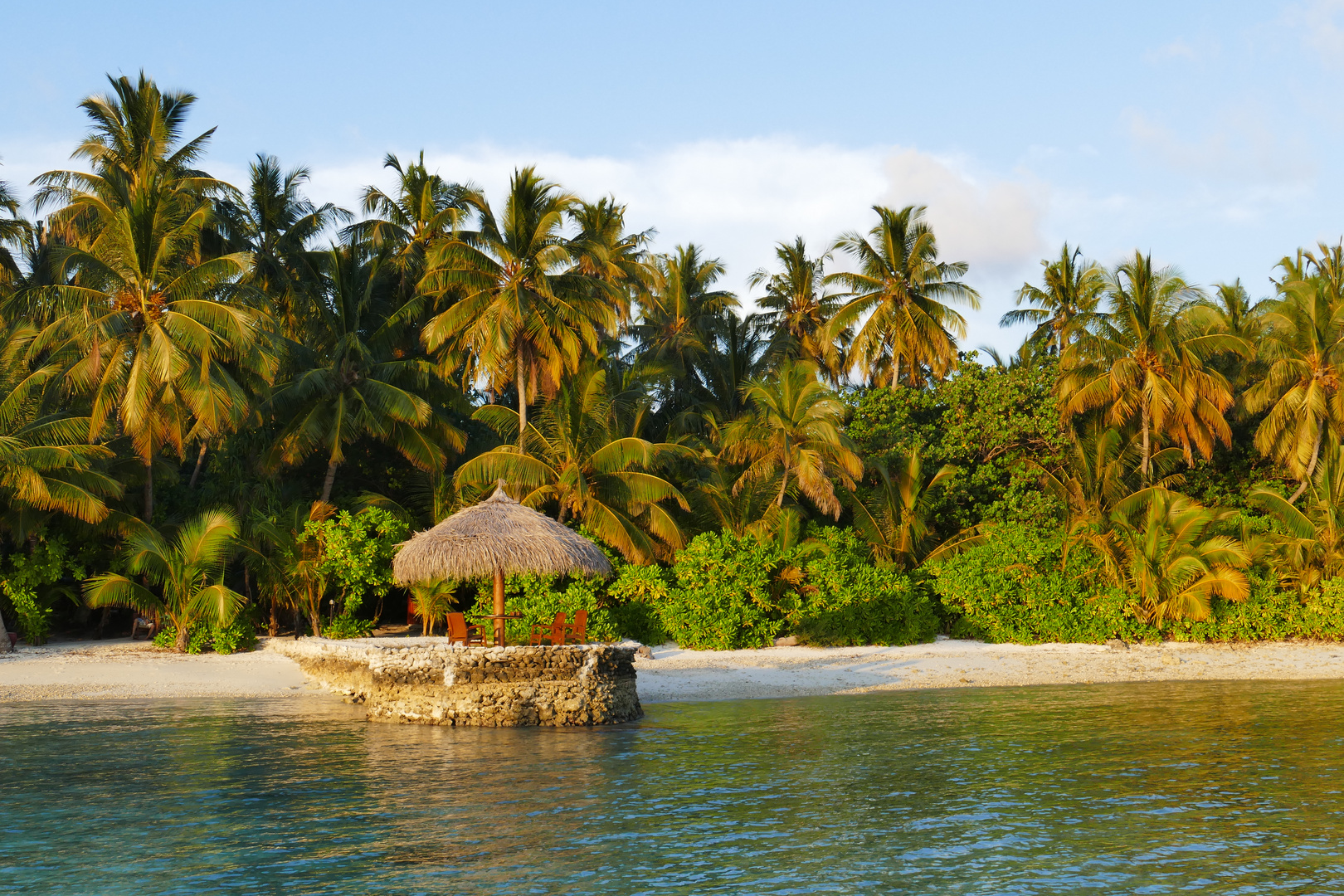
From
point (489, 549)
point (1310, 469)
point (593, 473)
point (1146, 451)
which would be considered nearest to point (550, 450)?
point (593, 473)

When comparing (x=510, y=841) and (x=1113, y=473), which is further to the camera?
(x=1113, y=473)

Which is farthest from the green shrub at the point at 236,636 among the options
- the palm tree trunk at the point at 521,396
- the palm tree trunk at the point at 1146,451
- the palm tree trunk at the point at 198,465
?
the palm tree trunk at the point at 1146,451

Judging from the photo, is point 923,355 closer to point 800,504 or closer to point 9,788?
point 800,504

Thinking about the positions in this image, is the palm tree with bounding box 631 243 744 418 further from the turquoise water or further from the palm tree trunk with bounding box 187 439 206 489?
the turquoise water

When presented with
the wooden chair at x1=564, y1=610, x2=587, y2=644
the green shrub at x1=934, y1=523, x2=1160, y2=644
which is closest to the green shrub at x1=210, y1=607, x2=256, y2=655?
the wooden chair at x1=564, y1=610, x2=587, y2=644

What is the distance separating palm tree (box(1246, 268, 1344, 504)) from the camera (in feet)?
94.8

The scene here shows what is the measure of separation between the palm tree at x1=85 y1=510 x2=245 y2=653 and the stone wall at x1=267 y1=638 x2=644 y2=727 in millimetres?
7947

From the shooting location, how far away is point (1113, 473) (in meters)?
28.0

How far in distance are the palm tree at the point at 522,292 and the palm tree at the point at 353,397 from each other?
60.4 inches

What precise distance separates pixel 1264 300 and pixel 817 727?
81.6 feet

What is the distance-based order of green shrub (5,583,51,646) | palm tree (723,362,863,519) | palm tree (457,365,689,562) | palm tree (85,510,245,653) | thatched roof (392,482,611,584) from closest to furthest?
1. thatched roof (392,482,611,584)
2. palm tree (85,510,245,653)
3. green shrub (5,583,51,646)
4. palm tree (457,365,689,562)
5. palm tree (723,362,863,519)

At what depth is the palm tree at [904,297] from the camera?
34875mm

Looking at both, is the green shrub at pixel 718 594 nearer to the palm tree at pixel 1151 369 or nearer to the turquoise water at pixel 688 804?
the turquoise water at pixel 688 804

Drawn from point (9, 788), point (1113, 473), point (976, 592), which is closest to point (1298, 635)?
point (1113, 473)
